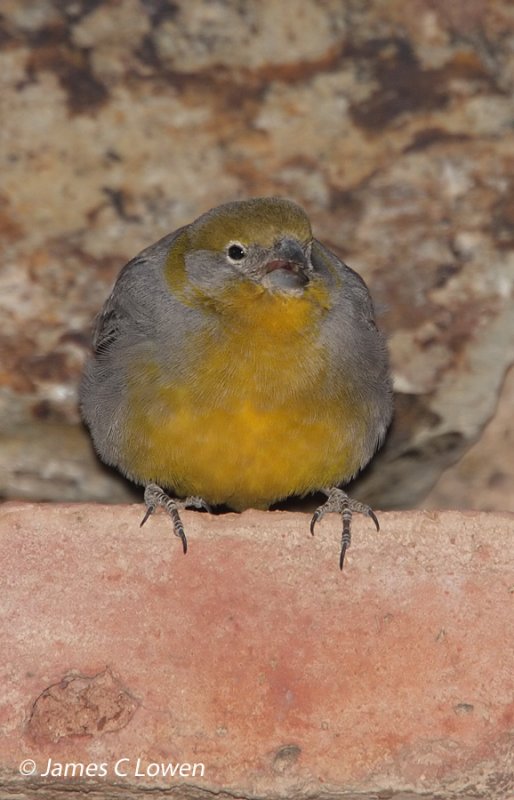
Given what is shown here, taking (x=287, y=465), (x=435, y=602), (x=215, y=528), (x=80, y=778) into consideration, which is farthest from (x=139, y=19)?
(x=80, y=778)

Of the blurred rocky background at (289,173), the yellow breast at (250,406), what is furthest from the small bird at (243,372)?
the blurred rocky background at (289,173)

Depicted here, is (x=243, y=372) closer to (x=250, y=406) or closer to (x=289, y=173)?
(x=250, y=406)

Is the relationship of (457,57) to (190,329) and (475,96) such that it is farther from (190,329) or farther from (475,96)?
(190,329)

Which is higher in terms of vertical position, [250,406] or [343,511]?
[250,406]

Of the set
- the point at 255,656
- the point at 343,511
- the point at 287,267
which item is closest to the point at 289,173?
the point at 287,267

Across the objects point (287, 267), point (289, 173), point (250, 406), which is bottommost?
point (250, 406)

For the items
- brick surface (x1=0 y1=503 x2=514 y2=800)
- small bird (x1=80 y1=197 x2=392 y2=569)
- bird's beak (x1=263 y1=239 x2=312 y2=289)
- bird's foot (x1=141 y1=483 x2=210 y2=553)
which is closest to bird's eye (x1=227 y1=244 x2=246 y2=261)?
small bird (x1=80 y1=197 x2=392 y2=569)
